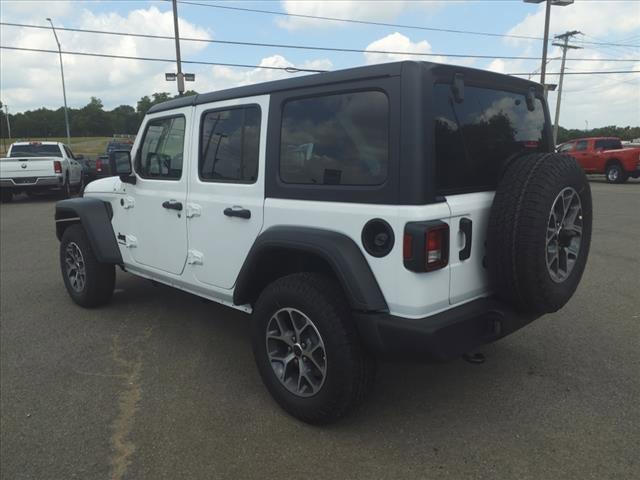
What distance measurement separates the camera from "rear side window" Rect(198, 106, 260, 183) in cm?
323

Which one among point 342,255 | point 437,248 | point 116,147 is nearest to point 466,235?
point 437,248

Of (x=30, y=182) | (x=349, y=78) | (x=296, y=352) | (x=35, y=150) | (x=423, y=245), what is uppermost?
(x=35, y=150)

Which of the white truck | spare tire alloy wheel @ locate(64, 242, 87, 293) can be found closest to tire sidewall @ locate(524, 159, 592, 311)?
spare tire alloy wheel @ locate(64, 242, 87, 293)

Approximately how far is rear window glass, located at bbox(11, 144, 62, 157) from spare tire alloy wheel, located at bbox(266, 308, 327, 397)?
49.6 feet

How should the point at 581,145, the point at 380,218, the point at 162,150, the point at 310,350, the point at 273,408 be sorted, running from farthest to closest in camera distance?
the point at 581,145 < the point at 162,150 < the point at 273,408 < the point at 310,350 < the point at 380,218

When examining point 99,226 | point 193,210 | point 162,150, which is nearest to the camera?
point 193,210

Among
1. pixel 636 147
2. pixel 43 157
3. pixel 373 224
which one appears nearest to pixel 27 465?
pixel 373 224

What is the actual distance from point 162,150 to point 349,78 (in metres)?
2.00

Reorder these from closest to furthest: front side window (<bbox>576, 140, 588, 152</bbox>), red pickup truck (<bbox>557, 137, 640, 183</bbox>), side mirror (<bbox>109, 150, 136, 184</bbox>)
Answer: side mirror (<bbox>109, 150, 136, 184</bbox>) < red pickup truck (<bbox>557, 137, 640, 183</bbox>) < front side window (<bbox>576, 140, 588, 152</bbox>)

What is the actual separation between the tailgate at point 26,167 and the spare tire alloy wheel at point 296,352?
44.8ft

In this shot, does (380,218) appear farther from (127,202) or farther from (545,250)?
(127,202)

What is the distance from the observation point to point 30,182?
1430 centimetres

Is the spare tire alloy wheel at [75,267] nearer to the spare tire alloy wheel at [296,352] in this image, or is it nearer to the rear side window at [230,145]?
the rear side window at [230,145]

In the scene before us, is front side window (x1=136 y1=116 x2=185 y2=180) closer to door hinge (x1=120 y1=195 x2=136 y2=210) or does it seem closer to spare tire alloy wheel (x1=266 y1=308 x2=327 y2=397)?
door hinge (x1=120 y1=195 x2=136 y2=210)
